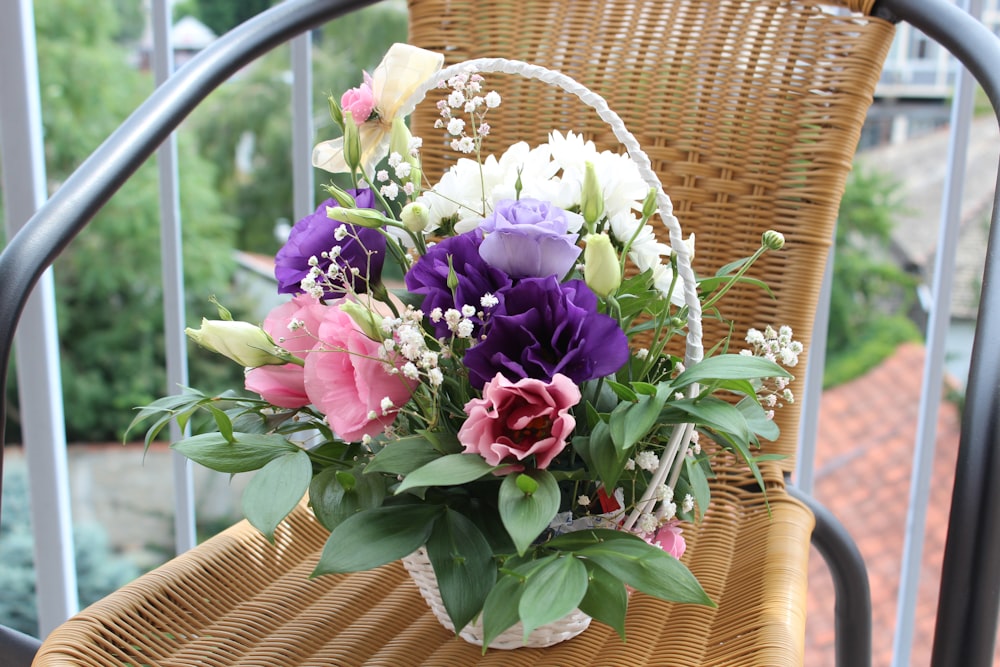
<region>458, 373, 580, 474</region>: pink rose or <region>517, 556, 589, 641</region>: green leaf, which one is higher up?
<region>458, 373, 580, 474</region>: pink rose

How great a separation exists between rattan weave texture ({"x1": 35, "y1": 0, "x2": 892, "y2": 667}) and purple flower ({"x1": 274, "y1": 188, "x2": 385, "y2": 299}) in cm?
28

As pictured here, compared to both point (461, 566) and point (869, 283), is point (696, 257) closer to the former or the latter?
point (461, 566)

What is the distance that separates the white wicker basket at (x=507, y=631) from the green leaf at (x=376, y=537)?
0.31 ft

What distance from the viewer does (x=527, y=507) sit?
0.50 meters

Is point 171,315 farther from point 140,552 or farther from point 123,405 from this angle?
point 123,405

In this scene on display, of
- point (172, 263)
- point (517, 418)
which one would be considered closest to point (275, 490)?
point (517, 418)

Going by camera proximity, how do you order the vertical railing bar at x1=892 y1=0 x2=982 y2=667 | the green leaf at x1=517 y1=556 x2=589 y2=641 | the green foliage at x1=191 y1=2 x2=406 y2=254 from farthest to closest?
1. the green foliage at x1=191 y1=2 x2=406 y2=254
2. the vertical railing bar at x1=892 y1=0 x2=982 y2=667
3. the green leaf at x1=517 y1=556 x2=589 y2=641

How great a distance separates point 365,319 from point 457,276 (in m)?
0.06

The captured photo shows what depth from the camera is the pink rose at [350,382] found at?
0.57m

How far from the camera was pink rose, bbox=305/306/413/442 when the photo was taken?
22.3 inches

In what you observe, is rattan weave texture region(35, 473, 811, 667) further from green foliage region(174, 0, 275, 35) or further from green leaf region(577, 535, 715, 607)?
green foliage region(174, 0, 275, 35)

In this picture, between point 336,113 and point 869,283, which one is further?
point 869,283

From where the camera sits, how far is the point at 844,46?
86cm

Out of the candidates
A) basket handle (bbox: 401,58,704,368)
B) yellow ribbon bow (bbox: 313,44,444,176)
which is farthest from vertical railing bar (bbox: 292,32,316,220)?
basket handle (bbox: 401,58,704,368)
